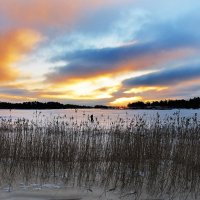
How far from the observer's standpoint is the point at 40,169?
25.1 feet

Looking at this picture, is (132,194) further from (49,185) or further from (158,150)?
(49,185)

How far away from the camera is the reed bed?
678 cm

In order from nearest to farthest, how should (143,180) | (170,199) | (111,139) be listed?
(170,199) → (143,180) → (111,139)

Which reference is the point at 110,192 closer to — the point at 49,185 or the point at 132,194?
the point at 132,194

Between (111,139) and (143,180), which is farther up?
(111,139)

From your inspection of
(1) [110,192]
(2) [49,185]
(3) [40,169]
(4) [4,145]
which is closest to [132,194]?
(1) [110,192]

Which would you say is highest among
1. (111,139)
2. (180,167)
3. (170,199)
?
(111,139)

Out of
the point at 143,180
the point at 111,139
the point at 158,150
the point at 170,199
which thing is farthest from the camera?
the point at 111,139

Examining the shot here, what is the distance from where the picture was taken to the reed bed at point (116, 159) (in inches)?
267

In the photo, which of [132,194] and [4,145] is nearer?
[132,194]

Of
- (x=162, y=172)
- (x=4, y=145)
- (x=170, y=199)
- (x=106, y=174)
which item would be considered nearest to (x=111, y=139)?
(x=106, y=174)

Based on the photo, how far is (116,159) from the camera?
7367mm

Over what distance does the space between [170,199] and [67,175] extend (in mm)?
2216

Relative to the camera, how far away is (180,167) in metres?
6.91
